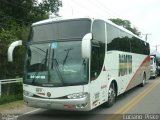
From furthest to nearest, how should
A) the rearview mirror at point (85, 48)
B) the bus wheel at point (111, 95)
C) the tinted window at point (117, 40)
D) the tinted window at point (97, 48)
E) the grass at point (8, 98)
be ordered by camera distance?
the grass at point (8, 98) → the tinted window at point (117, 40) → the bus wheel at point (111, 95) → the tinted window at point (97, 48) → the rearview mirror at point (85, 48)

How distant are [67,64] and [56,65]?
36 cm

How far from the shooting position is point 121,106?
42.9 feet

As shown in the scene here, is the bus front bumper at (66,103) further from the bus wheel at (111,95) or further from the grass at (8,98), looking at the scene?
the grass at (8,98)

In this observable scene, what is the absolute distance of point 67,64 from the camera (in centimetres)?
1036

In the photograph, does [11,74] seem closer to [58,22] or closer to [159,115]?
[58,22]

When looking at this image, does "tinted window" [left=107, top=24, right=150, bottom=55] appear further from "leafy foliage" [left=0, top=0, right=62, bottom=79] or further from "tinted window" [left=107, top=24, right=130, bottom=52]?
"leafy foliage" [left=0, top=0, right=62, bottom=79]

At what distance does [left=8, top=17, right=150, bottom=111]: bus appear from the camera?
33.4 feet

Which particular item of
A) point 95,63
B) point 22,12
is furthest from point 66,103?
point 22,12

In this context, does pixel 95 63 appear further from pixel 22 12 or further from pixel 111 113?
pixel 22 12

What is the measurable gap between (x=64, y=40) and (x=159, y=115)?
157 inches

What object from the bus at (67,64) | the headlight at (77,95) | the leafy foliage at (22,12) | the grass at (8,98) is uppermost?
the leafy foliage at (22,12)

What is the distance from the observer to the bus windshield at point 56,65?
10.2 meters

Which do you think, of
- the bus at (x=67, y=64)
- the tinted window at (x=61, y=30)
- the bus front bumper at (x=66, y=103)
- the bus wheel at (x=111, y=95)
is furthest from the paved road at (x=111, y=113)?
the tinted window at (x=61, y=30)

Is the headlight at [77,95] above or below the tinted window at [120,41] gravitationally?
below
